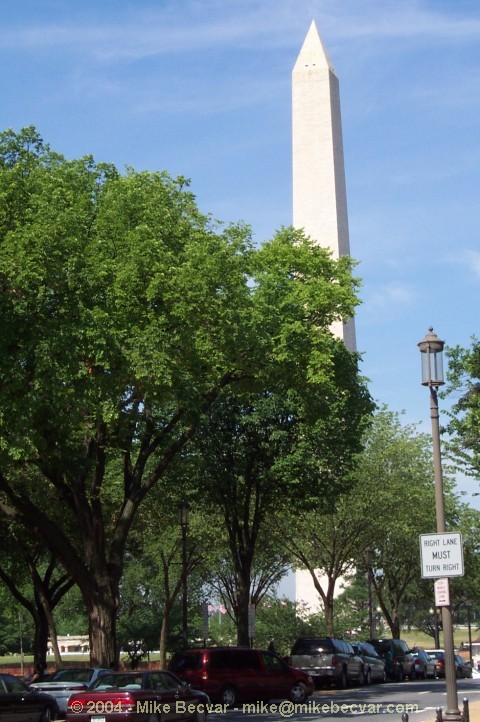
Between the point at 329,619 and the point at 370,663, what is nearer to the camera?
the point at 370,663

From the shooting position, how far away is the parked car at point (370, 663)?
41375mm

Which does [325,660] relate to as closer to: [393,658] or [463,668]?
[393,658]

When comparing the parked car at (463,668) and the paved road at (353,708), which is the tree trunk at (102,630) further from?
the parked car at (463,668)

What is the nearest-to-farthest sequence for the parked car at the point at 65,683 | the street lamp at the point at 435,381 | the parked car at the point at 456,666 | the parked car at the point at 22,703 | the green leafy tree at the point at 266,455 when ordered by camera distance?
the street lamp at the point at 435,381 < the parked car at the point at 22,703 < the parked car at the point at 65,683 < the green leafy tree at the point at 266,455 < the parked car at the point at 456,666

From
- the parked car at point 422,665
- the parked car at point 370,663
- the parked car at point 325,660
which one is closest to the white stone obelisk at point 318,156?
the parked car at point 422,665

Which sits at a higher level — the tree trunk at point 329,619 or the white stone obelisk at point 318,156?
the white stone obelisk at point 318,156

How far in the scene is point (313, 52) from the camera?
67750 mm

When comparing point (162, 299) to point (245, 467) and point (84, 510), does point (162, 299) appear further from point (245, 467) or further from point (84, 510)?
point (245, 467)

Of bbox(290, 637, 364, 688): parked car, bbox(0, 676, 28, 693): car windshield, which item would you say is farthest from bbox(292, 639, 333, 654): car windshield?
bbox(0, 676, 28, 693): car windshield

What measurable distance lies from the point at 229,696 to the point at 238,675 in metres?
0.58

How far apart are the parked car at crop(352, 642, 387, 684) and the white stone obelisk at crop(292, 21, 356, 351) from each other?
25.1 m

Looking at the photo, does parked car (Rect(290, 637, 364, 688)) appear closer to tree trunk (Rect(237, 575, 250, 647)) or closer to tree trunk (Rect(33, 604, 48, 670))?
tree trunk (Rect(237, 575, 250, 647))

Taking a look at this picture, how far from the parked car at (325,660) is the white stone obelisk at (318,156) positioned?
97.8ft

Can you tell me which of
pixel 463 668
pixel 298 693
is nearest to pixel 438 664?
pixel 463 668
